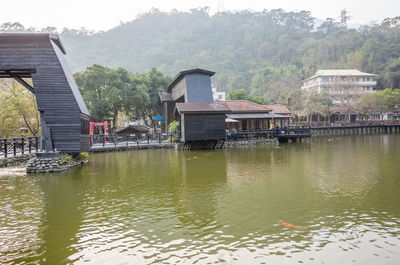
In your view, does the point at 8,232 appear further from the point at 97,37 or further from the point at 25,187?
the point at 97,37

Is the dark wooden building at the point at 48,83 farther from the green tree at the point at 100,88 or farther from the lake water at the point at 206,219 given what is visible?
the green tree at the point at 100,88

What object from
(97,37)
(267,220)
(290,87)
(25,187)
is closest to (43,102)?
(25,187)

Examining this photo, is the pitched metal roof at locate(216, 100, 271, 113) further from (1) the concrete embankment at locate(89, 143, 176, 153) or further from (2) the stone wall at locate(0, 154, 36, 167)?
(2) the stone wall at locate(0, 154, 36, 167)

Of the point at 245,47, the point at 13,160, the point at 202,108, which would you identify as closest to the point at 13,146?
the point at 13,160

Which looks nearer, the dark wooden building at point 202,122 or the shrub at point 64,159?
the shrub at point 64,159

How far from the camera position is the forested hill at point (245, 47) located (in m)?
78.6

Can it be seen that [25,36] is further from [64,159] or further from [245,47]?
[245,47]

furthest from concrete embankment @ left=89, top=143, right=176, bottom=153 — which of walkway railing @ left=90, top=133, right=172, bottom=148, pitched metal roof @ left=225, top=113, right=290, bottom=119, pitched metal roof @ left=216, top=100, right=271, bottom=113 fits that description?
pitched metal roof @ left=216, top=100, right=271, bottom=113

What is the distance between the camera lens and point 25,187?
11.6 metres

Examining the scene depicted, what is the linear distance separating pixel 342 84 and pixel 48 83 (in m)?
53.7

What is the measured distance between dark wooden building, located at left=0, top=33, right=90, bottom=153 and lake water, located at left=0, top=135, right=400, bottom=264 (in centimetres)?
382

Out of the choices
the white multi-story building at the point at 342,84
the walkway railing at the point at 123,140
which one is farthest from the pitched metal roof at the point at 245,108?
the white multi-story building at the point at 342,84

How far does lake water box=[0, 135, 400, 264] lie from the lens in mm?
5367

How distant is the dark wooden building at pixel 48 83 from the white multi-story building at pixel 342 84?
50082 millimetres
